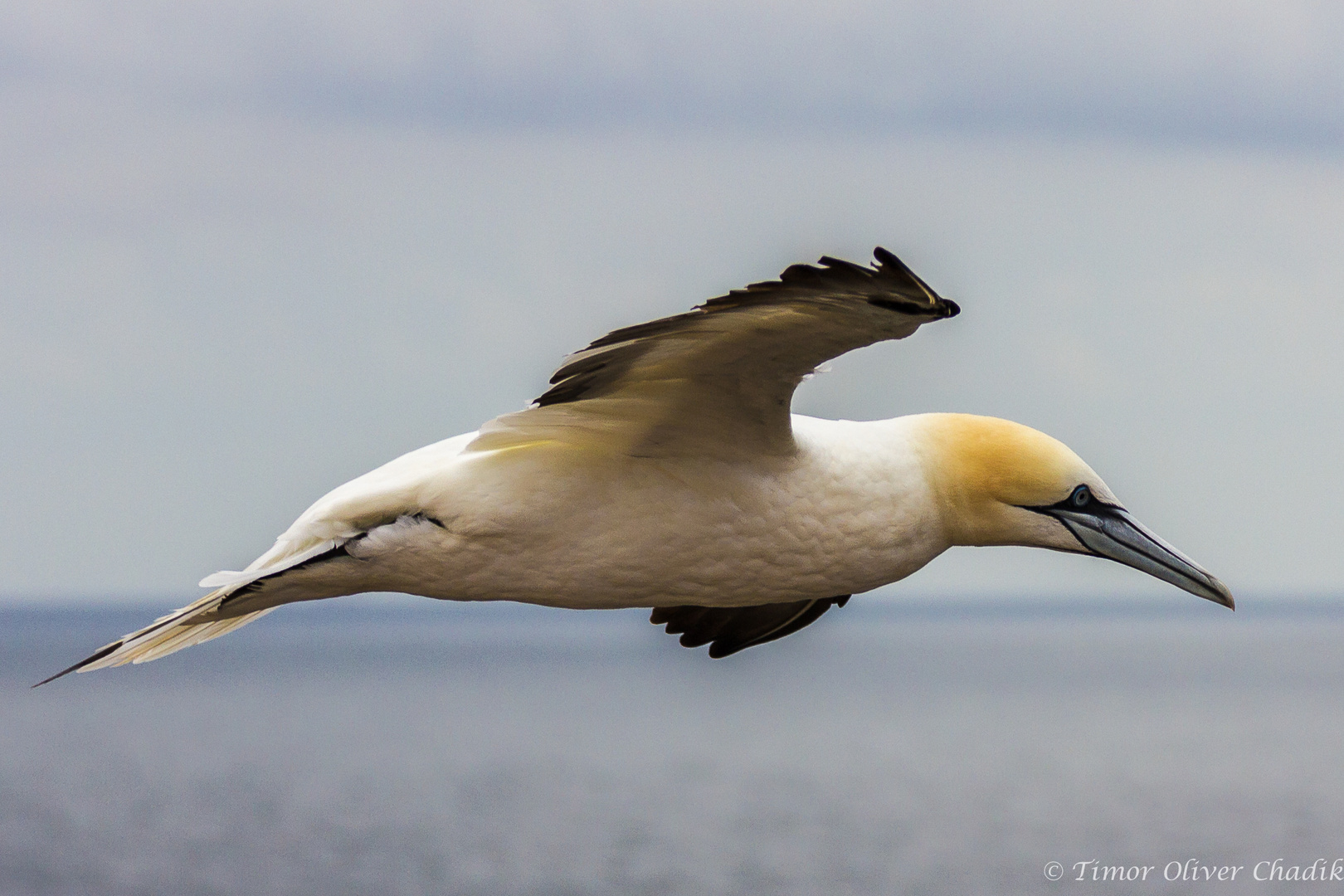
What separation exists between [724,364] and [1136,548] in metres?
2.48

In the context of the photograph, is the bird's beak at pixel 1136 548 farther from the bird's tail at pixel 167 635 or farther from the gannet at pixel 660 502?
the bird's tail at pixel 167 635

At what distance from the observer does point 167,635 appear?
6.95m

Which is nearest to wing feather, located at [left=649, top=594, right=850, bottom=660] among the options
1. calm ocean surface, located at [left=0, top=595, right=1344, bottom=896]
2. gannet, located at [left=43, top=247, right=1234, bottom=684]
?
gannet, located at [left=43, top=247, right=1234, bottom=684]

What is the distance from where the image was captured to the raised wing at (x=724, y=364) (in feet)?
17.1

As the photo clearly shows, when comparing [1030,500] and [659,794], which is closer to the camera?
[1030,500]

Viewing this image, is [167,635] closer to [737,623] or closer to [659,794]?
[737,623]

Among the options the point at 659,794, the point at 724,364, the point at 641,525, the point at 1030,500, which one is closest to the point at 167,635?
the point at 641,525

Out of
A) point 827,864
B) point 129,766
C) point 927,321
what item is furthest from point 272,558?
point 129,766

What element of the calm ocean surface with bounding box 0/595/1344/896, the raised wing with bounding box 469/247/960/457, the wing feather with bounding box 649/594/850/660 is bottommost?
the calm ocean surface with bounding box 0/595/1344/896

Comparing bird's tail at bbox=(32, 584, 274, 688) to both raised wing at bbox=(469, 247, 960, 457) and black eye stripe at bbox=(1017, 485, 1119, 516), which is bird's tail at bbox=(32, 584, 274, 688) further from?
black eye stripe at bbox=(1017, 485, 1119, 516)

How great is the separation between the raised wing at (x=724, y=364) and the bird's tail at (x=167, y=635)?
141cm

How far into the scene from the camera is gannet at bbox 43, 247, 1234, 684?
6242 millimetres

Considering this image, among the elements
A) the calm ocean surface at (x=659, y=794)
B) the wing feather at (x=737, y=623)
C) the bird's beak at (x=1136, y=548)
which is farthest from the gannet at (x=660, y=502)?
the calm ocean surface at (x=659, y=794)

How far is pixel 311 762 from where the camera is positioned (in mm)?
94250
